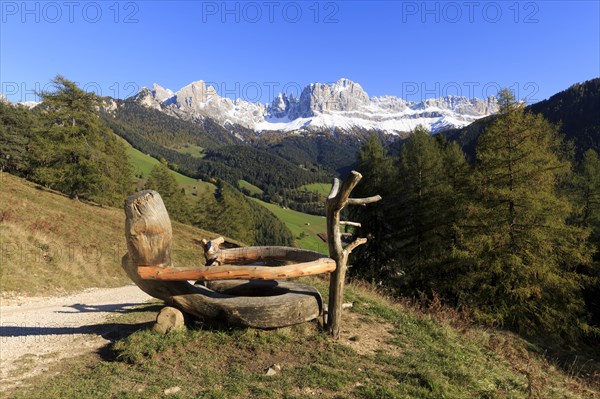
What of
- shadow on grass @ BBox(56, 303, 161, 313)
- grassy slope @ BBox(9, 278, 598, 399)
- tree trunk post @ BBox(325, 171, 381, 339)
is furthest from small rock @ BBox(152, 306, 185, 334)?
shadow on grass @ BBox(56, 303, 161, 313)

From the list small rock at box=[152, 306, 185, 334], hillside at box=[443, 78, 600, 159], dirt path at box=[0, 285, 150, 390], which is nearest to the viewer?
dirt path at box=[0, 285, 150, 390]

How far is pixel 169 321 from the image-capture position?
859 cm

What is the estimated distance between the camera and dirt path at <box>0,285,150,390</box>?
7910mm

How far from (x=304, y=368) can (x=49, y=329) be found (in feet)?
27.9

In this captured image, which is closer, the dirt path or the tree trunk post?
the dirt path

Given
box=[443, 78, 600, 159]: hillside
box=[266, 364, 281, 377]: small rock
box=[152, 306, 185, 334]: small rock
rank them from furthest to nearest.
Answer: box=[443, 78, 600, 159]: hillside < box=[152, 306, 185, 334]: small rock < box=[266, 364, 281, 377]: small rock

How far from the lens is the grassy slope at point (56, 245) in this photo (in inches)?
641

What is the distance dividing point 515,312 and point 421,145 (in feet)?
42.4

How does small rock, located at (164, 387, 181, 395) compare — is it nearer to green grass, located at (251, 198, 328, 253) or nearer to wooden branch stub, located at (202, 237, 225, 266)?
wooden branch stub, located at (202, 237, 225, 266)

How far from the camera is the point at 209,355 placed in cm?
777

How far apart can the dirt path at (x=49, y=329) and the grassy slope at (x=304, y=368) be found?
32.7 inches

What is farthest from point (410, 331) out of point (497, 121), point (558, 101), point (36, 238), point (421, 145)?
point (558, 101)

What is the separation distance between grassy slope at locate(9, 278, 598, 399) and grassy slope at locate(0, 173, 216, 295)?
Result: 11.3 meters

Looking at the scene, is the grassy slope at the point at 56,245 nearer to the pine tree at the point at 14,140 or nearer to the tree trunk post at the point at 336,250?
the tree trunk post at the point at 336,250
